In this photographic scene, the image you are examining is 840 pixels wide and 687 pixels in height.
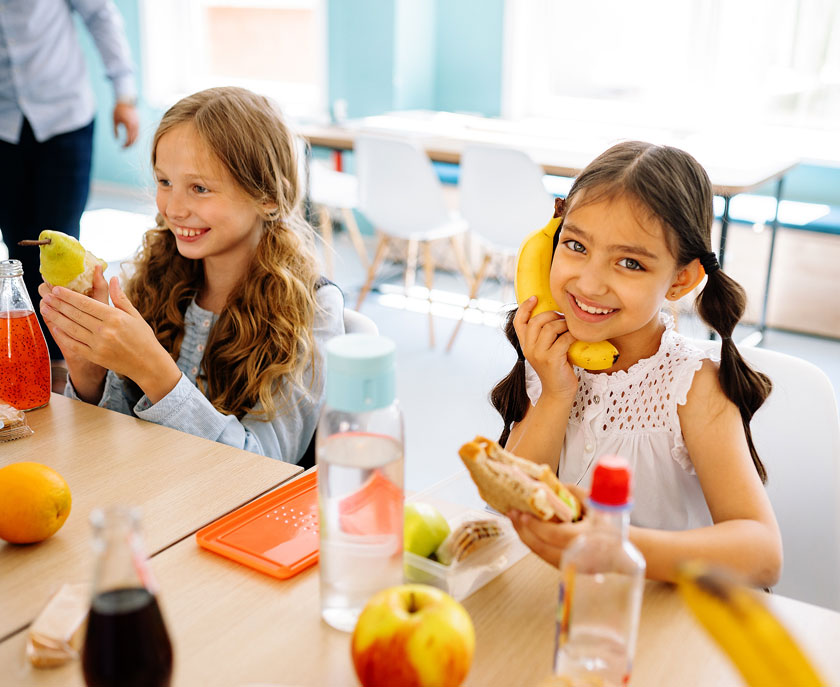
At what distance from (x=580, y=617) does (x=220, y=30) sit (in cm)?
591

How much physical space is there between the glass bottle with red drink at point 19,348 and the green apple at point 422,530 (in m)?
0.72

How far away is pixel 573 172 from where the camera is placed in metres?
3.13

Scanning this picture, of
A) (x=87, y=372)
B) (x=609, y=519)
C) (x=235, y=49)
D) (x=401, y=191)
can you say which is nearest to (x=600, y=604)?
(x=609, y=519)

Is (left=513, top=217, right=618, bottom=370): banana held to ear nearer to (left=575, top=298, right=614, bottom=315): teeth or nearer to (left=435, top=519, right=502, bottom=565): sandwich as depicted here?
(left=575, top=298, right=614, bottom=315): teeth

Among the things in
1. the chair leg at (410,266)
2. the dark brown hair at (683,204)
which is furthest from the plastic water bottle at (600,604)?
the chair leg at (410,266)

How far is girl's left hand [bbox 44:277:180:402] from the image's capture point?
4.26ft

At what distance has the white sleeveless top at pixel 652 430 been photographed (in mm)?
1264

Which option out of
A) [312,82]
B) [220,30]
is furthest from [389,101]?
[220,30]

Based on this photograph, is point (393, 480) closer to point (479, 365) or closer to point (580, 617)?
point (580, 617)

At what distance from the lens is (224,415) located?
4.70 ft

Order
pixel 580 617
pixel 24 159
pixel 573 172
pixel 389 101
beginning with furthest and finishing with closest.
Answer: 1. pixel 389 101
2. pixel 573 172
3. pixel 24 159
4. pixel 580 617

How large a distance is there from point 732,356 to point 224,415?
2.58 ft

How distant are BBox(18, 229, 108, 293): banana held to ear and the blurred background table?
529 mm

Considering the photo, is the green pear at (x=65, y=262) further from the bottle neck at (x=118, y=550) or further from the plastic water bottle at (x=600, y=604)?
the plastic water bottle at (x=600, y=604)
